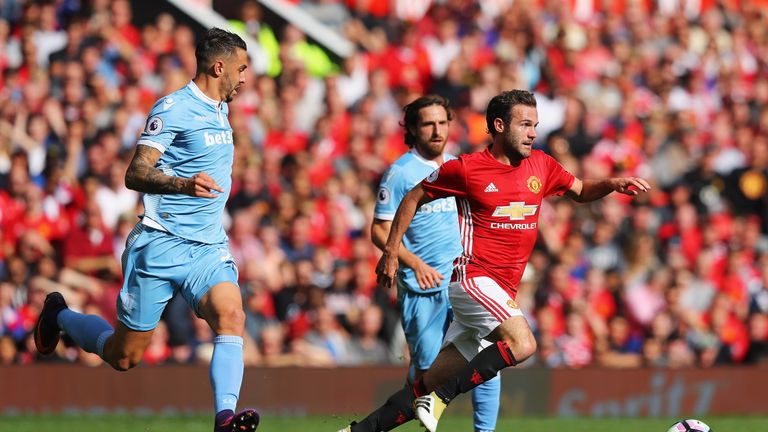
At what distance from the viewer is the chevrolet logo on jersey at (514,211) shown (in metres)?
8.17

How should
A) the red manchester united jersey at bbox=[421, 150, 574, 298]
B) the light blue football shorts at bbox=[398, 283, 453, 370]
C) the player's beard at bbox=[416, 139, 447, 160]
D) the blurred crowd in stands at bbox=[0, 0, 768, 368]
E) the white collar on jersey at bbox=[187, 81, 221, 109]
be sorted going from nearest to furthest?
the white collar on jersey at bbox=[187, 81, 221, 109] → the red manchester united jersey at bbox=[421, 150, 574, 298] → the light blue football shorts at bbox=[398, 283, 453, 370] → the player's beard at bbox=[416, 139, 447, 160] → the blurred crowd in stands at bbox=[0, 0, 768, 368]

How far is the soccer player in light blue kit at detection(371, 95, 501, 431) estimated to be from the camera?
9.09 meters

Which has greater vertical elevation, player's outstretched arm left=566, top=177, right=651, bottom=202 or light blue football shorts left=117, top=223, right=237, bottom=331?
player's outstretched arm left=566, top=177, right=651, bottom=202

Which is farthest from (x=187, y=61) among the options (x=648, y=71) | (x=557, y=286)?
(x=648, y=71)

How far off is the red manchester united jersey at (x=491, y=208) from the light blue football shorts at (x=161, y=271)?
141 cm

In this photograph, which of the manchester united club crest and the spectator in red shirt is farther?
the spectator in red shirt

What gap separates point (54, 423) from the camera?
11.4 meters

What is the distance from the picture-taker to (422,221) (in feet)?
30.4

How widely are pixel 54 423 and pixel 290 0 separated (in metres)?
6.95

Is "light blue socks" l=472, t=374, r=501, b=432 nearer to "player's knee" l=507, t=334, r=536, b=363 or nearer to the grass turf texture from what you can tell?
"player's knee" l=507, t=334, r=536, b=363

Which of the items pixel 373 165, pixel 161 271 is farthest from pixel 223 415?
pixel 373 165

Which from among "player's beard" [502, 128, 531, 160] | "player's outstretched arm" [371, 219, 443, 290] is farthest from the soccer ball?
"player's beard" [502, 128, 531, 160]

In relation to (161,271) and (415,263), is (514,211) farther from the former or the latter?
(161,271)

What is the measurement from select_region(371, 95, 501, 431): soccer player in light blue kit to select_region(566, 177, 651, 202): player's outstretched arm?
1.06 meters
